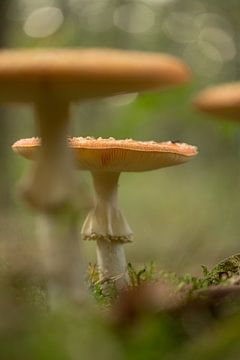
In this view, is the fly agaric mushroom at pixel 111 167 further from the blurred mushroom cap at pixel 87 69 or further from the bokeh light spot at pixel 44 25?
the blurred mushroom cap at pixel 87 69

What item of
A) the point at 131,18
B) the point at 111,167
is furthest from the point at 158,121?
the point at 131,18

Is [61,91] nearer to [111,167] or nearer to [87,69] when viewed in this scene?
[87,69]

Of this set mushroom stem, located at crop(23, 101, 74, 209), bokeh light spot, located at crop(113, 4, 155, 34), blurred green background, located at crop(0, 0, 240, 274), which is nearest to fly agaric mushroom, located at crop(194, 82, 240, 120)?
blurred green background, located at crop(0, 0, 240, 274)

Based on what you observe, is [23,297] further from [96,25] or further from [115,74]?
[96,25]

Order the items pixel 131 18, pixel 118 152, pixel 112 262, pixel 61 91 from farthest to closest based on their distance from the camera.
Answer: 1. pixel 131 18
2. pixel 112 262
3. pixel 118 152
4. pixel 61 91

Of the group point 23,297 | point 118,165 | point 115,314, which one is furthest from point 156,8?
point 115,314

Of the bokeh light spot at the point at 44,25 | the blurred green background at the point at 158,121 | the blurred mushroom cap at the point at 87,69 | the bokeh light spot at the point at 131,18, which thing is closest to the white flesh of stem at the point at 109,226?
the blurred green background at the point at 158,121
